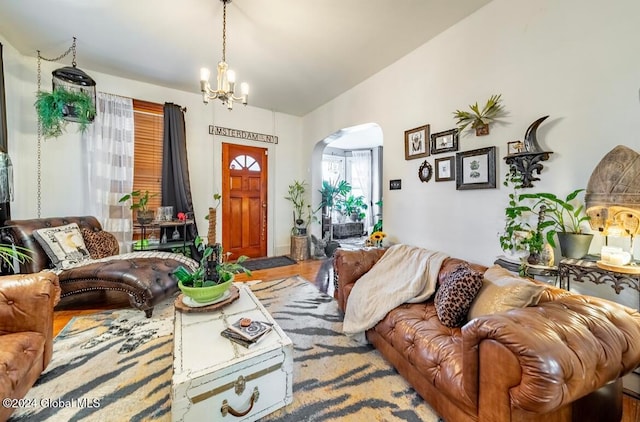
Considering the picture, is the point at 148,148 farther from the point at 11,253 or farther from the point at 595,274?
the point at 595,274

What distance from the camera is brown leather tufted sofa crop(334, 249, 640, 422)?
0.87 meters

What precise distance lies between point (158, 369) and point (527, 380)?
2.09 m

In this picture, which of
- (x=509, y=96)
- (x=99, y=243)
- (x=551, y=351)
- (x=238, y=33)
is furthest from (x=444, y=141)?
(x=99, y=243)

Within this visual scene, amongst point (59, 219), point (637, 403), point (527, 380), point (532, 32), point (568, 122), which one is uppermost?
point (532, 32)

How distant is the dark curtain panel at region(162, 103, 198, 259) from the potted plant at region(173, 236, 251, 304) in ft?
7.56

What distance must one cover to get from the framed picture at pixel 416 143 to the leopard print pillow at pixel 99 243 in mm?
3778

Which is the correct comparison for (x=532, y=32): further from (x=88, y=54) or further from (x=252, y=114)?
(x=88, y=54)

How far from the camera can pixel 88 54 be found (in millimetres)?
→ 2998

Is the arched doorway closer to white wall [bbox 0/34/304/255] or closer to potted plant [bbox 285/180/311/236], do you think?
potted plant [bbox 285/180/311/236]

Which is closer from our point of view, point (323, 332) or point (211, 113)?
point (323, 332)

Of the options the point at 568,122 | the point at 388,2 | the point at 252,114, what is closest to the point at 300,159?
the point at 252,114

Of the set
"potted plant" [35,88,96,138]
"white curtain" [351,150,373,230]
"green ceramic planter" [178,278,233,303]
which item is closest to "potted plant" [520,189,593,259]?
"green ceramic planter" [178,278,233,303]

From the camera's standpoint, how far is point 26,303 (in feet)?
4.74

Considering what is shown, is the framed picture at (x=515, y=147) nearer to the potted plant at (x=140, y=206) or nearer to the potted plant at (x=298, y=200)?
the potted plant at (x=298, y=200)
